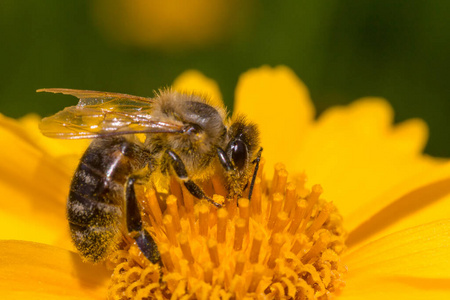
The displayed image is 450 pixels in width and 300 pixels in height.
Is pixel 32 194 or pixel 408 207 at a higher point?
pixel 408 207

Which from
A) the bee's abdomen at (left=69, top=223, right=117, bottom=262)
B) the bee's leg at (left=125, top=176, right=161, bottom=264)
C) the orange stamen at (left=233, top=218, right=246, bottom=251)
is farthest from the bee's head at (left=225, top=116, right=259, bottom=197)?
the bee's abdomen at (left=69, top=223, right=117, bottom=262)

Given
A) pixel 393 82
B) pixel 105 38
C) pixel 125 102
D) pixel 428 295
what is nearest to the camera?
pixel 428 295

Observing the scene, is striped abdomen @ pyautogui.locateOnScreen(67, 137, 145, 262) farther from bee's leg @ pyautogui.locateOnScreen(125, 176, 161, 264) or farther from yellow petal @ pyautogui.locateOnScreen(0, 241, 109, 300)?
yellow petal @ pyautogui.locateOnScreen(0, 241, 109, 300)

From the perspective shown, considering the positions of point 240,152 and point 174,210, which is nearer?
point 240,152

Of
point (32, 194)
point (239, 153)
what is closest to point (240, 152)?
point (239, 153)

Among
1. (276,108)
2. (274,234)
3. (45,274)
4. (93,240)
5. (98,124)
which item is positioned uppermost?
(276,108)

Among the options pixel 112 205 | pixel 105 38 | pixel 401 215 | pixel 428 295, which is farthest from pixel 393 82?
pixel 112 205

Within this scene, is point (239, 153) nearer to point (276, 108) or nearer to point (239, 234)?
point (239, 234)

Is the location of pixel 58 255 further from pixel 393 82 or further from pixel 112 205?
pixel 393 82
